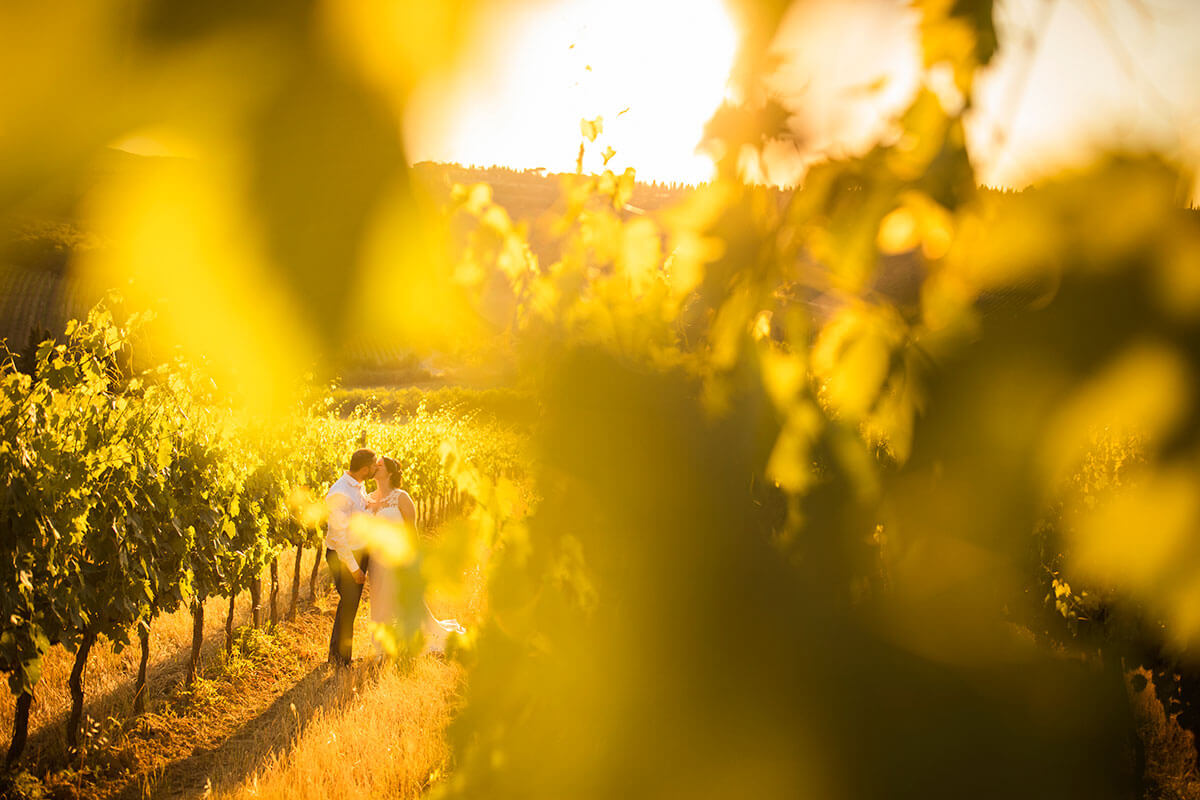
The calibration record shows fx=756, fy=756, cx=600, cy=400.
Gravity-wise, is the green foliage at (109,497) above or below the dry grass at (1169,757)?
above

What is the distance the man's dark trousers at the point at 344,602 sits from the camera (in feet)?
22.6

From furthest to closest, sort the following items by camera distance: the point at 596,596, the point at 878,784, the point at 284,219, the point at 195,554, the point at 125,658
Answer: the point at 125,658
the point at 195,554
the point at 284,219
the point at 596,596
the point at 878,784

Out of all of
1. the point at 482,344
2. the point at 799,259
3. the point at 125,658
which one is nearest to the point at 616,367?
the point at 482,344

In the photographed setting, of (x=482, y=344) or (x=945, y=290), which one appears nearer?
(x=945, y=290)

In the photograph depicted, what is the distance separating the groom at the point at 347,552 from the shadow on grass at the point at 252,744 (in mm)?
410

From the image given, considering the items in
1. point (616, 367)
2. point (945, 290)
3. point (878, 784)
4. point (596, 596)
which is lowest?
point (878, 784)

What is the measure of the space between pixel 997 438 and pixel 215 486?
6.96m

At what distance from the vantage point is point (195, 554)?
21.9 feet

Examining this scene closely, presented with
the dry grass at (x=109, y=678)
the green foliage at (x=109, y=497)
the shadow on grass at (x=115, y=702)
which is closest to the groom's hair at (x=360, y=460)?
the green foliage at (x=109, y=497)

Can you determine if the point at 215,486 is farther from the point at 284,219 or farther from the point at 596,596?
the point at 596,596

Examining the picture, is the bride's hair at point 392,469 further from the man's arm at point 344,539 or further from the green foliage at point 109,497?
the green foliage at point 109,497

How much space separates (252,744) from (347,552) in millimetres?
1623

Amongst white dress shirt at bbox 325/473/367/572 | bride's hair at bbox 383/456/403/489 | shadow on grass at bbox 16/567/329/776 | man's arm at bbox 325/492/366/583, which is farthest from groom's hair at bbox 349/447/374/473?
shadow on grass at bbox 16/567/329/776

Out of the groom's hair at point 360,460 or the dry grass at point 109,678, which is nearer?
the dry grass at point 109,678
